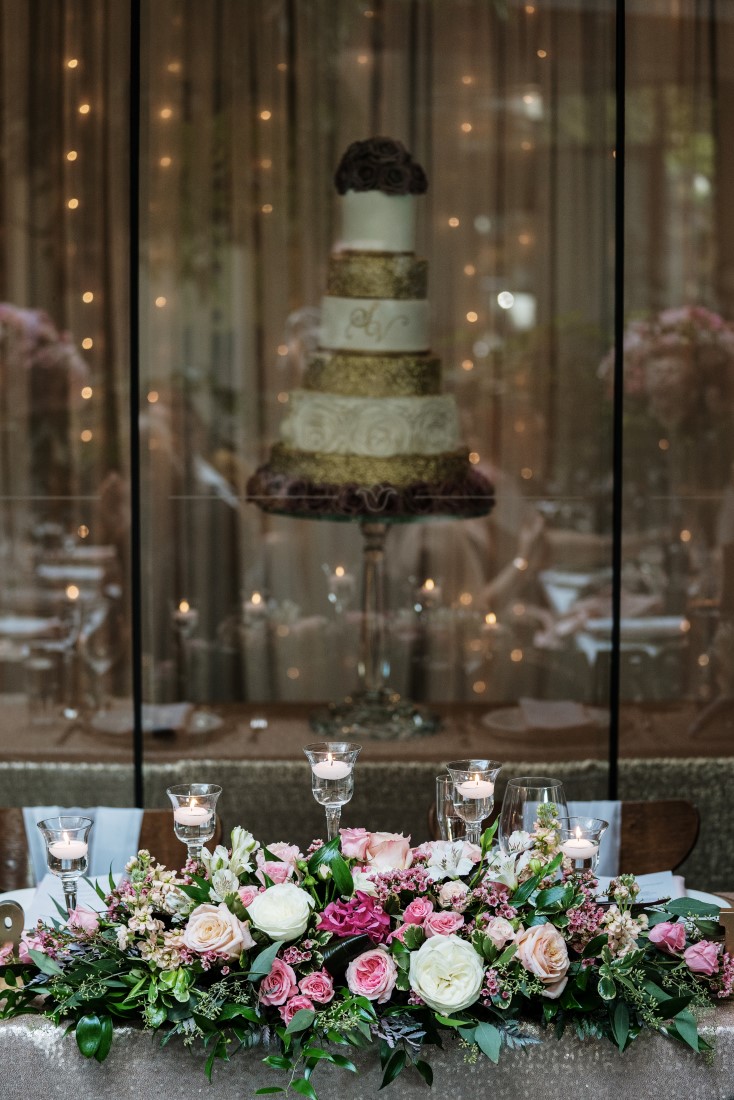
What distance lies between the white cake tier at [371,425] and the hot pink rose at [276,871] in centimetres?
220

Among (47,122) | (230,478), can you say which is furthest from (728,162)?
(47,122)

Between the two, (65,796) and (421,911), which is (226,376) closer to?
(65,796)

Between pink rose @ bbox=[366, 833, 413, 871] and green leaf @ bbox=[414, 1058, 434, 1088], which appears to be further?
pink rose @ bbox=[366, 833, 413, 871]

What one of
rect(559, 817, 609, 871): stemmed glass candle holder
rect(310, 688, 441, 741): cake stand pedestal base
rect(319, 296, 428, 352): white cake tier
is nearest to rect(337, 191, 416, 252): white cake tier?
rect(319, 296, 428, 352): white cake tier

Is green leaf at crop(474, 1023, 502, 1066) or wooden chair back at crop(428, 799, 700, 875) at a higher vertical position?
green leaf at crop(474, 1023, 502, 1066)

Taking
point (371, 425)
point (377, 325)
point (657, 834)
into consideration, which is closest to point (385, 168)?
point (377, 325)

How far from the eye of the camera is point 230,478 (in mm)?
3914

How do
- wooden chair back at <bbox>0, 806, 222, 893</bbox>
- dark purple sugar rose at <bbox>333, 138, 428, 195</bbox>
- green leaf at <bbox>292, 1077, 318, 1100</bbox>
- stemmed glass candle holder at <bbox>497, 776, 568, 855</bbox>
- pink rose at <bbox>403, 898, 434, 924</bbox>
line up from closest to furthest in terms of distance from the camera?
green leaf at <bbox>292, 1077, 318, 1100</bbox> < pink rose at <bbox>403, 898, 434, 924</bbox> < stemmed glass candle holder at <bbox>497, 776, 568, 855</bbox> < wooden chair back at <bbox>0, 806, 222, 893</bbox> < dark purple sugar rose at <bbox>333, 138, 428, 195</bbox>

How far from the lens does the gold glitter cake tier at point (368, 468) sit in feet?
12.1

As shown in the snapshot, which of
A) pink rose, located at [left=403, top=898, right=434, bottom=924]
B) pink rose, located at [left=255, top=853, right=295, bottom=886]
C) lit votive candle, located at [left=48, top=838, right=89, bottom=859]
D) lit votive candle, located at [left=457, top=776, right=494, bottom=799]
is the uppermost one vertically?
lit votive candle, located at [left=457, top=776, right=494, bottom=799]

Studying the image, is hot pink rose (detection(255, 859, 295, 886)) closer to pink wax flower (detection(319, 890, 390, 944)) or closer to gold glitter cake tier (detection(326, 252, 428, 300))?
pink wax flower (detection(319, 890, 390, 944))

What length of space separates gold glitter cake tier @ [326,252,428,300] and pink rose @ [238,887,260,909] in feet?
8.06

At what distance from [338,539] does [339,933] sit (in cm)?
254

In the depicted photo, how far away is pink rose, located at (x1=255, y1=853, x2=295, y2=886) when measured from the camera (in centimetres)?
154
